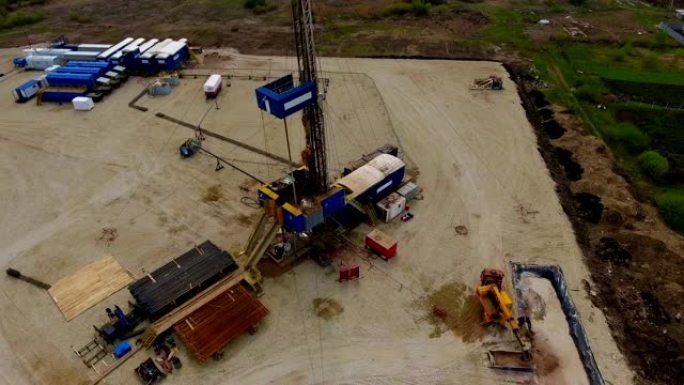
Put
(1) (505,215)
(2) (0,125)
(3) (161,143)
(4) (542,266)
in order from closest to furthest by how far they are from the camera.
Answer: (4) (542,266) < (1) (505,215) < (3) (161,143) < (2) (0,125)

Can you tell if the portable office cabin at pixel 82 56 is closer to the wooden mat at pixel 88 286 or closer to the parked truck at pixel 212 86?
the parked truck at pixel 212 86

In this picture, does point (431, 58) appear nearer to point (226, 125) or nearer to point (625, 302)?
point (226, 125)

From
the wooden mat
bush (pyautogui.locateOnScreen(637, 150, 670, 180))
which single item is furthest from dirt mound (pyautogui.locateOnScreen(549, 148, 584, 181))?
the wooden mat

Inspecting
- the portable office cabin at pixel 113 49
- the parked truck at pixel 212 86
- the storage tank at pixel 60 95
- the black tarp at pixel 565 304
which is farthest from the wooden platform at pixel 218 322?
the portable office cabin at pixel 113 49

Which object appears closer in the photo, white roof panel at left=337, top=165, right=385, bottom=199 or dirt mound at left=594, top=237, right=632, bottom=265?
dirt mound at left=594, top=237, right=632, bottom=265

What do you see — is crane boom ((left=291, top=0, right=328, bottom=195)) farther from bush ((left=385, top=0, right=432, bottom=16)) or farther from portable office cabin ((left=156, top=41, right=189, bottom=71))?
bush ((left=385, top=0, right=432, bottom=16))

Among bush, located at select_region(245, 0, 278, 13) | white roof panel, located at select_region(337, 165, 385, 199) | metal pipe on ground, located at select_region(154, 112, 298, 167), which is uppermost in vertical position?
bush, located at select_region(245, 0, 278, 13)

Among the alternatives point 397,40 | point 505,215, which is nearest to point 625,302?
point 505,215
